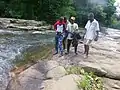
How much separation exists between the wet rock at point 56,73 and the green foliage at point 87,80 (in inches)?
8.0

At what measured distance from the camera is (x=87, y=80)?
8688 mm

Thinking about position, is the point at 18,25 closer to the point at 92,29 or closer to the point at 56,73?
the point at 92,29

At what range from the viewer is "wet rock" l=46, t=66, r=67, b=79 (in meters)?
9.65

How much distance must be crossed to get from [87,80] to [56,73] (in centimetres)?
152

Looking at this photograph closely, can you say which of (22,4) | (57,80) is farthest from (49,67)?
(22,4)

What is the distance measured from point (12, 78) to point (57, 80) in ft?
5.49

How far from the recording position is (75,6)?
3934 centimetres

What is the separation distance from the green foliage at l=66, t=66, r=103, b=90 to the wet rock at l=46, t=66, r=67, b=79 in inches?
8.0

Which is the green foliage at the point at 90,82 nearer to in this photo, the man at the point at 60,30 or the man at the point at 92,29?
the man at the point at 92,29

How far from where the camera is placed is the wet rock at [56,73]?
9649 millimetres

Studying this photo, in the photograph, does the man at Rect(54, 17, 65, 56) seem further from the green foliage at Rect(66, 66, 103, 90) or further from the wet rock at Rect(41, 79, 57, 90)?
the wet rock at Rect(41, 79, 57, 90)

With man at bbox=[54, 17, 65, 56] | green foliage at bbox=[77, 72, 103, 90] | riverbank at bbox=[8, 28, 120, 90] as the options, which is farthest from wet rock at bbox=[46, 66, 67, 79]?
man at bbox=[54, 17, 65, 56]

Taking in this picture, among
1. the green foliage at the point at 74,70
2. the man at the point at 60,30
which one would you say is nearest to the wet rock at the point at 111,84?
the green foliage at the point at 74,70

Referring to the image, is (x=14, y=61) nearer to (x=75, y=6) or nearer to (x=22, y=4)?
(x=22, y=4)
